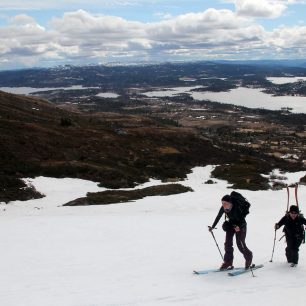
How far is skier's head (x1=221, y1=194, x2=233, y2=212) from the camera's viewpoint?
1250 cm

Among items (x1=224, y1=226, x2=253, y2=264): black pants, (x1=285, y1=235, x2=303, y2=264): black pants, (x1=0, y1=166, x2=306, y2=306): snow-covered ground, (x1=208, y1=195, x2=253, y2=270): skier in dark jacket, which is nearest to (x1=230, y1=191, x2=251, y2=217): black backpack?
(x1=208, y1=195, x2=253, y2=270): skier in dark jacket

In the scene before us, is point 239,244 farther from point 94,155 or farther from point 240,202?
point 94,155

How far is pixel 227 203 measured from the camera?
12547mm

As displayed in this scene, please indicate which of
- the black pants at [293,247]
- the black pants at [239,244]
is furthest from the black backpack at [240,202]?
the black pants at [293,247]

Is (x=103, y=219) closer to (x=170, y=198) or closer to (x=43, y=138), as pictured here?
(x=170, y=198)

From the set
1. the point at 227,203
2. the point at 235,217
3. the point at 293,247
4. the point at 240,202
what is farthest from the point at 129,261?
the point at 293,247

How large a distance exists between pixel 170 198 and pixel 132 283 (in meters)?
20.9

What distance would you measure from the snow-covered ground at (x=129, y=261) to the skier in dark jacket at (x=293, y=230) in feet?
1.56

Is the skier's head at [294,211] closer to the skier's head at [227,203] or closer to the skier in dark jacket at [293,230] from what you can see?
the skier in dark jacket at [293,230]

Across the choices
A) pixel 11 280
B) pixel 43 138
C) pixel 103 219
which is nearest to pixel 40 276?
pixel 11 280

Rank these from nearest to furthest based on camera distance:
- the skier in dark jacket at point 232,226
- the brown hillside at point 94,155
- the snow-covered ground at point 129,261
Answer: the snow-covered ground at point 129,261, the skier in dark jacket at point 232,226, the brown hillside at point 94,155

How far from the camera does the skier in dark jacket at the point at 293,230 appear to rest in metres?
13.8

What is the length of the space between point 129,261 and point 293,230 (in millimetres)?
5683

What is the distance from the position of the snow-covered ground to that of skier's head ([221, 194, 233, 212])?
6.70ft
